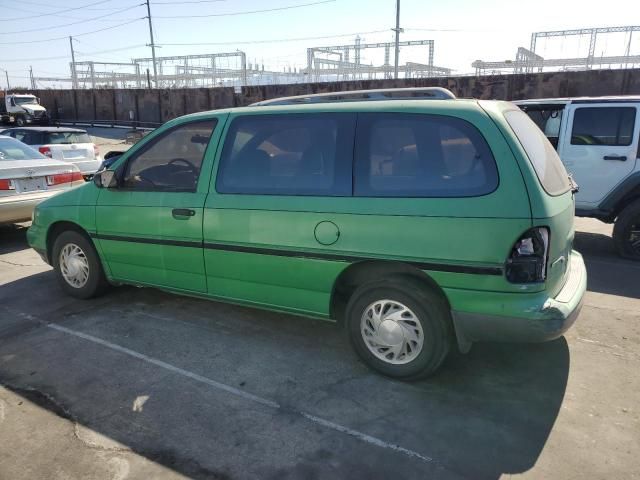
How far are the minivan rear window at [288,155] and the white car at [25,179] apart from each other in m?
4.71

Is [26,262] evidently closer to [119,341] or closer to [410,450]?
[119,341]

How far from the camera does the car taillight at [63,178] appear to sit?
755 centimetres

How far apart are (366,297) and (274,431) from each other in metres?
1.06

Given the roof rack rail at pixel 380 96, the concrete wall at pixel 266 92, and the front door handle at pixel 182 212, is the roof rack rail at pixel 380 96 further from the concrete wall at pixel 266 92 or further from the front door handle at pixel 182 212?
the concrete wall at pixel 266 92

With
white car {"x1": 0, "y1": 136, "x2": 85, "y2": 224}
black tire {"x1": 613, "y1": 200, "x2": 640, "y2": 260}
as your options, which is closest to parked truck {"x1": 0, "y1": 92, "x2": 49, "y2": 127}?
white car {"x1": 0, "y1": 136, "x2": 85, "y2": 224}

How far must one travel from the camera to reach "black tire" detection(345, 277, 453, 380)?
320 centimetres

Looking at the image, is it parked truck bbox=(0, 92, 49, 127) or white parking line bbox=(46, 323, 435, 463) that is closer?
white parking line bbox=(46, 323, 435, 463)

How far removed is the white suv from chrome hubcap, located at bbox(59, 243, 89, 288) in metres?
6.06

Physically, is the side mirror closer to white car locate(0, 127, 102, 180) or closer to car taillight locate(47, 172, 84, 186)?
car taillight locate(47, 172, 84, 186)

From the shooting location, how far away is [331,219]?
338 cm

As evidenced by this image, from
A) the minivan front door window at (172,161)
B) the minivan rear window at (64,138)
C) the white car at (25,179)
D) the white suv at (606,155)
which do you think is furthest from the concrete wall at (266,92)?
the minivan front door window at (172,161)

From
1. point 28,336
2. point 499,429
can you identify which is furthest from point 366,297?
point 28,336

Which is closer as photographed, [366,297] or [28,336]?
[366,297]

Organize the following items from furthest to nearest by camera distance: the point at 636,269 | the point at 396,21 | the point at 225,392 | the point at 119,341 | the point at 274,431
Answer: the point at 396,21 → the point at 636,269 → the point at 119,341 → the point at 225,392 → the point at 274,431
